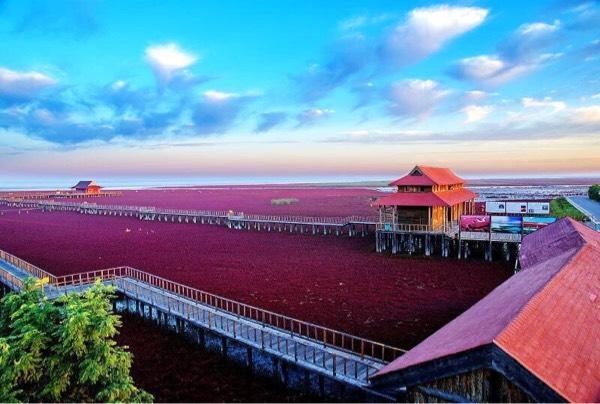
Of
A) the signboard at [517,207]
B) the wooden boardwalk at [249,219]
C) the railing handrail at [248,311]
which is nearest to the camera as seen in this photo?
the railing handrail at [248,311]

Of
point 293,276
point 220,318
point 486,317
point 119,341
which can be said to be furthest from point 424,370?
point 293,276

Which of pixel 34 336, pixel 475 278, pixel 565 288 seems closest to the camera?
pixel 34 336

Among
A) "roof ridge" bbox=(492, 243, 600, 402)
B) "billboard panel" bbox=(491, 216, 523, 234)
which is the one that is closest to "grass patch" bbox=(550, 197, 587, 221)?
"billboard panel" bbox=(491, 216, 523, 234)

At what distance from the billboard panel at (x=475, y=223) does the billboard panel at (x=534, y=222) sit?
2299mm

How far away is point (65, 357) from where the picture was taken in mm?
7918

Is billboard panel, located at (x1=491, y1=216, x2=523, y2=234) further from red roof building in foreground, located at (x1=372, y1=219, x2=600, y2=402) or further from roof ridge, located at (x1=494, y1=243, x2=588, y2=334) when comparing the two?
red roof building in foreground, located at (x1=372, y1=219, x2=600, y2=402)

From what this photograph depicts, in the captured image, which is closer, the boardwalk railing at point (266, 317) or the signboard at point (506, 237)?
the boardwalk railing at point (266, 317)

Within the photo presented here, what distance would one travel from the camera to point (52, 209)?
249 feet

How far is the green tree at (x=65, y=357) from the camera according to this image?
24.5ft

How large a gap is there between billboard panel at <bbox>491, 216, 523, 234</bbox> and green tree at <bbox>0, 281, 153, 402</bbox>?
2642 cm

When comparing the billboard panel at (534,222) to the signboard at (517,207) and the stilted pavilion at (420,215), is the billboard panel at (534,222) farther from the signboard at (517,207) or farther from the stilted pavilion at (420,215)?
the stilted pavilion at (420,215)

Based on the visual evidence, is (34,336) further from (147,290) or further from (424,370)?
(147,290)

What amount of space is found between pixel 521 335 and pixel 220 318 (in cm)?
1243

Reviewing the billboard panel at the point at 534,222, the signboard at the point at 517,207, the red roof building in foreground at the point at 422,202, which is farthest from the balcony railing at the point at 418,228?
the billboard panel at the point at 534,222
